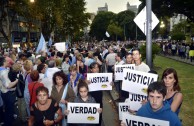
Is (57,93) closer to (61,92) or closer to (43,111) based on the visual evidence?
(61,92)

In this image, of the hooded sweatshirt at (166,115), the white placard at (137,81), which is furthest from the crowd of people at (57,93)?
the white placard at (137,81)

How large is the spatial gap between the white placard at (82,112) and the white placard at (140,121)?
1.69m

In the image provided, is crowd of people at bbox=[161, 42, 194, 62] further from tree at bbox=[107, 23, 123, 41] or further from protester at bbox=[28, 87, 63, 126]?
tree at bbox=[107, 23, 123, 41]

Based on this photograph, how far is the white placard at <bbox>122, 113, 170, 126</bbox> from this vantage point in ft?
13.3

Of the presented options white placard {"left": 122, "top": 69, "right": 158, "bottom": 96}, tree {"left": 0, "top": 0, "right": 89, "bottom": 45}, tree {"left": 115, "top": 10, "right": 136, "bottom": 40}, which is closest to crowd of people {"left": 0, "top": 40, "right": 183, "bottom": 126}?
white placard {"left": 122, "top": 69, "right": 158, "bottom": 96}

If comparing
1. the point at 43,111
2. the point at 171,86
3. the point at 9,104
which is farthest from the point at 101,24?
the point at 171,86

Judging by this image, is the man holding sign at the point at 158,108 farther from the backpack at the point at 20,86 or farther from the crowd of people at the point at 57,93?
the backpack at the point at 20,86

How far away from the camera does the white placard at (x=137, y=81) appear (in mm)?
6659

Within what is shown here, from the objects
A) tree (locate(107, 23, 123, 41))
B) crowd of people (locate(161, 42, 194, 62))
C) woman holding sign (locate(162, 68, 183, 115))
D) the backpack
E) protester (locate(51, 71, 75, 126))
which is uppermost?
tree (locate(107, 23, 123, 41))

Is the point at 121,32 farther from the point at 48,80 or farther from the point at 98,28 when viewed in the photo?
the point at 48,80

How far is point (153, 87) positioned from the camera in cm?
423

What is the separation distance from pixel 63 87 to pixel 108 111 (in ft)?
16.5

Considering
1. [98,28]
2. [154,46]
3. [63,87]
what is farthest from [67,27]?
[98,28]

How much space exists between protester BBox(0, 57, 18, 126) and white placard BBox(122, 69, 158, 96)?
3.39m
